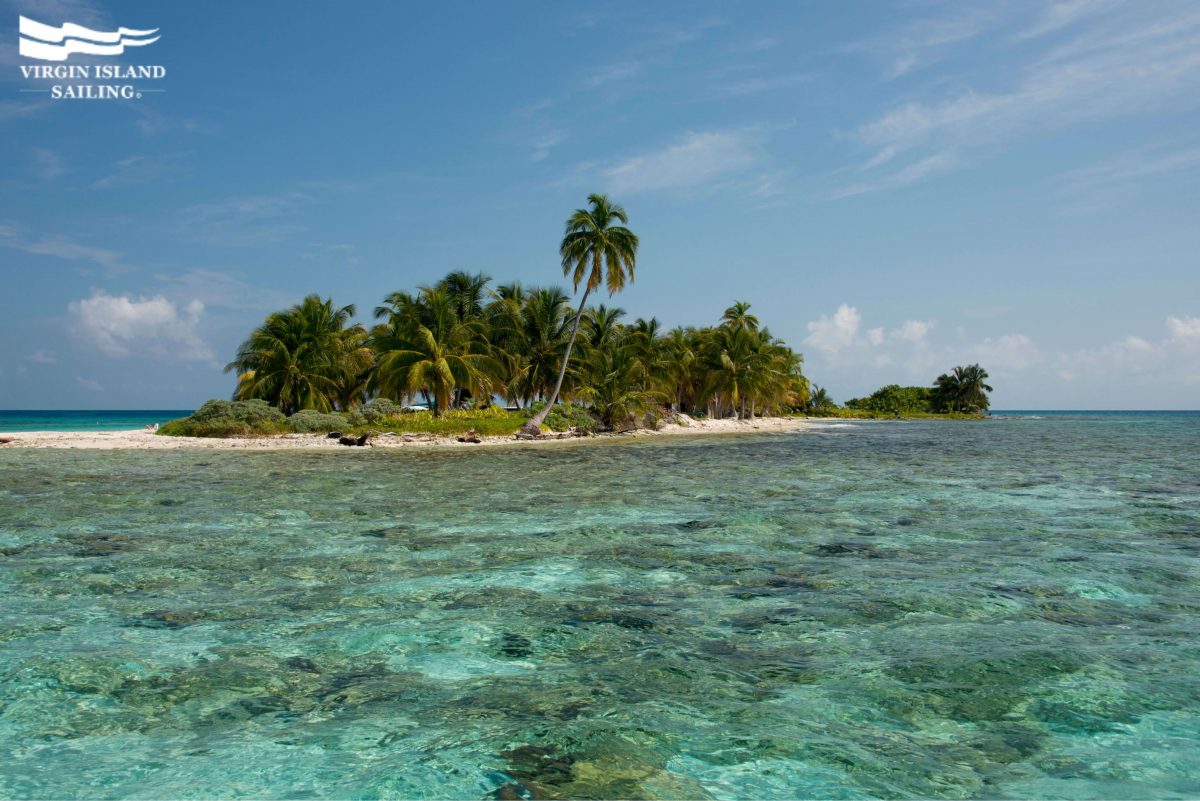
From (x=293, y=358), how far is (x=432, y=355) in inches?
358

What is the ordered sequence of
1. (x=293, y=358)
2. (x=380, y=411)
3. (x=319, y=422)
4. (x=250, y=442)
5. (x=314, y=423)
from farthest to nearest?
(x=293, y=358) < (x=380, y=411) < (x=319, y=422) < (x=314, y=423) < (x=250, y=442)

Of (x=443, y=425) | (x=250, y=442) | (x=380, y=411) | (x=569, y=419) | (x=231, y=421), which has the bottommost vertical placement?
(x=250, y=442)

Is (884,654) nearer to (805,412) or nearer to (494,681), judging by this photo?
(494,681)

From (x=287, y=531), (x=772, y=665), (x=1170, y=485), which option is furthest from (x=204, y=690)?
(x=1170, y=485)

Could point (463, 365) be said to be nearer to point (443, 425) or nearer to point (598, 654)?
point (443, 425)

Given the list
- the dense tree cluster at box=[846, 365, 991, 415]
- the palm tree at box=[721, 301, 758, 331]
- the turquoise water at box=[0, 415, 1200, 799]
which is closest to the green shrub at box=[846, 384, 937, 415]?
the dense tree cluster at box=[846, 365, 991, 415]

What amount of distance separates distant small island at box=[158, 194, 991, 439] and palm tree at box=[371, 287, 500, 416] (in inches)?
3.0

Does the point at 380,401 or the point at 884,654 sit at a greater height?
the point at 380,401

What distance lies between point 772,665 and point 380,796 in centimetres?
298

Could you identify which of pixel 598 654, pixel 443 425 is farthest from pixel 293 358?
pixel 598 654

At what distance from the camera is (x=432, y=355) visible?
128 feet

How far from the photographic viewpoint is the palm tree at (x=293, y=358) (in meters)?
41.5

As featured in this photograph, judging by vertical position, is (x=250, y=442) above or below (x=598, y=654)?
above

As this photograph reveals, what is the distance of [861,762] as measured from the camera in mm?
3797
